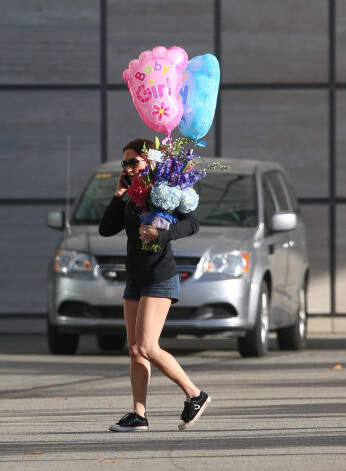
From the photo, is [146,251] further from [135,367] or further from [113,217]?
[135,367]

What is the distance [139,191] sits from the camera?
895cm

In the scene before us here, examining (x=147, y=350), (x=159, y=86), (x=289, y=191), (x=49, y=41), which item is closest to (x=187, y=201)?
(x=159, y=86)

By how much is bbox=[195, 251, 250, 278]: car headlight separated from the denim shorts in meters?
5.07

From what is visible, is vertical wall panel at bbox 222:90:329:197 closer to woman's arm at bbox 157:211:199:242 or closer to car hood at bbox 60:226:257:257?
car hood at bbox 60:226:257:257

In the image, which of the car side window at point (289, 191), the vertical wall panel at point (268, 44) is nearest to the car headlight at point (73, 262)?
the car side window at point (289, 191)

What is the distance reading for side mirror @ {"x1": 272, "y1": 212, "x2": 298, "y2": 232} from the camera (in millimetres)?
14703

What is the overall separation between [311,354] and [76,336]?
243cm

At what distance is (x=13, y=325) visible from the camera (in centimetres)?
1934

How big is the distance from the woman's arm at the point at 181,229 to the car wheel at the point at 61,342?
6035 mm

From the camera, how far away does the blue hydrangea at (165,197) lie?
28.9 feet

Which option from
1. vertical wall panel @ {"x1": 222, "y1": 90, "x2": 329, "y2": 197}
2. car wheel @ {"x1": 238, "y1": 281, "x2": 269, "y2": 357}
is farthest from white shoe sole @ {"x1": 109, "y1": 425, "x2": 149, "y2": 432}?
vertical wall panel @ {"x1": 222, "y1": 90, "x2": 329, "y2": 197}

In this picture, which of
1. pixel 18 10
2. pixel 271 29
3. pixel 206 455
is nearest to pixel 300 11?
pixel 271 29

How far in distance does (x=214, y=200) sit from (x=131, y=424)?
6.38 m

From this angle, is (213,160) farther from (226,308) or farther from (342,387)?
(342,387)
